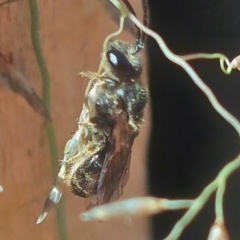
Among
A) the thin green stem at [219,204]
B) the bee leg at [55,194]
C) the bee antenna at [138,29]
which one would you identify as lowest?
the thin green stem at [219,204]

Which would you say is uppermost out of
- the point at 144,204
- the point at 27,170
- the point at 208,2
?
the point at 208,2

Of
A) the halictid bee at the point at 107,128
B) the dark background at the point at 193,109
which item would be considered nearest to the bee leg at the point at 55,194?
the halictid bee at the point at 107,128

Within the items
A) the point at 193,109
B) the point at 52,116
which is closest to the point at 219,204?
the point at 193,109

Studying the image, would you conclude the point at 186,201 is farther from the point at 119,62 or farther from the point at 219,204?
the point at 119,62

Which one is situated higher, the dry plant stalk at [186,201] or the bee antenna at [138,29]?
the bee antenna at [138,29]

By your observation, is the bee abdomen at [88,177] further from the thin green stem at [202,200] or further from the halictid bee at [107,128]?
the thin green stem at [202,200]

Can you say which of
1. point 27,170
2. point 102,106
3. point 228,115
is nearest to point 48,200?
point 27,170

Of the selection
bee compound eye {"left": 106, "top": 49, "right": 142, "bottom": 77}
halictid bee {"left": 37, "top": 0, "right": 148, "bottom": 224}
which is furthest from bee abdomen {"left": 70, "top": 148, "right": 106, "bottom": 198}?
bee compound eye {"left": 106, "top": 49, "right": 142, "bottom": 77}

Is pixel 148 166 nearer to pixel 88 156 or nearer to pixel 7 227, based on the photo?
pixel 88 156
